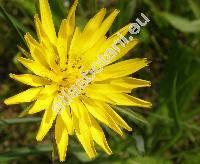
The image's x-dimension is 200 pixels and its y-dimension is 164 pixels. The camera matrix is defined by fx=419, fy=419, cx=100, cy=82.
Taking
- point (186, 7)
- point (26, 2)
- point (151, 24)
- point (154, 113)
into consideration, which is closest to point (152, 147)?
point (154, 113)

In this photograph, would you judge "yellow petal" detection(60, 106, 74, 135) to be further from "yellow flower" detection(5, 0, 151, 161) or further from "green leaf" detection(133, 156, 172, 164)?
"green leaf" detection(133, 156, 172, 164)

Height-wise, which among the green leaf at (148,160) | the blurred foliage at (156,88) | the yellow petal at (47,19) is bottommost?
the green leaf at (148,160)

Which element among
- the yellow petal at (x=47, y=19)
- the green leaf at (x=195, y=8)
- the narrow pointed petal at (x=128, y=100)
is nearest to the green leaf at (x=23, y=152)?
the narrow pointed petal at (x=128, y=100)

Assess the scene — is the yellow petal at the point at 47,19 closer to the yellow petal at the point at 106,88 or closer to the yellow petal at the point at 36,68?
the yellow petal at the point at 36,68

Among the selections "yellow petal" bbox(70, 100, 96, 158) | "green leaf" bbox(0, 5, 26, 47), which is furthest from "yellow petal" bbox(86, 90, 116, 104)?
"green leaf" bbox(0, 5, 26, 47)

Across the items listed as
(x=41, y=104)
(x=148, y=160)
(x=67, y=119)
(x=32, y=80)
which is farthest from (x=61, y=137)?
(x=148, y=160)
